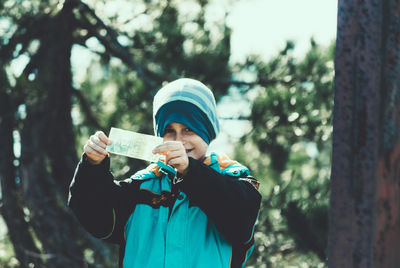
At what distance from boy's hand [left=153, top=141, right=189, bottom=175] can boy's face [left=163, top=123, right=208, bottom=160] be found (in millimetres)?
190

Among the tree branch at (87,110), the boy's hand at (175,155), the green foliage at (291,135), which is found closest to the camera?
the boy's hand at (175,155)

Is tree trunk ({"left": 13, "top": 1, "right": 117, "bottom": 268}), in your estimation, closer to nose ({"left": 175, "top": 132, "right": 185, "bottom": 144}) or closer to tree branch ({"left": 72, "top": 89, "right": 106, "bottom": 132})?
tree branch ({"left": 72, "top": 89, "right": 106, "bottom": 132})

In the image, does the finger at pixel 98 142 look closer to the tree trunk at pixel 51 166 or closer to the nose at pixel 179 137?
the nose at pixel 179 137

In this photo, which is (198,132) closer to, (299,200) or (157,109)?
(157,109)

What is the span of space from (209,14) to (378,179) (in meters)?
3.08

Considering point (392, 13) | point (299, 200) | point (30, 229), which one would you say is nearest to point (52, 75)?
point (30, 229)

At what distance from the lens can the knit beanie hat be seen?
4.75 ft

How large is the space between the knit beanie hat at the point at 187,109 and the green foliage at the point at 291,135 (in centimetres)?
162

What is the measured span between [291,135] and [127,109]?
101 centimetres

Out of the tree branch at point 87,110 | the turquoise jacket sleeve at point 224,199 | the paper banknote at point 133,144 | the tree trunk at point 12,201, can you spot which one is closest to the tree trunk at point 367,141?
the turquoise jacket sleeve at point 224,199

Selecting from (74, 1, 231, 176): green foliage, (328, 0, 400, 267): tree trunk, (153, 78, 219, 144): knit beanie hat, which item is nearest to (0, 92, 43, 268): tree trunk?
(74, 1, 231, 176): green foliage

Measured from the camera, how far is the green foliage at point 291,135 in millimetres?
3139

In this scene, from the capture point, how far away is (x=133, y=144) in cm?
133

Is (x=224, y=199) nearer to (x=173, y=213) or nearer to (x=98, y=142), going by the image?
(x=173, y=213)
